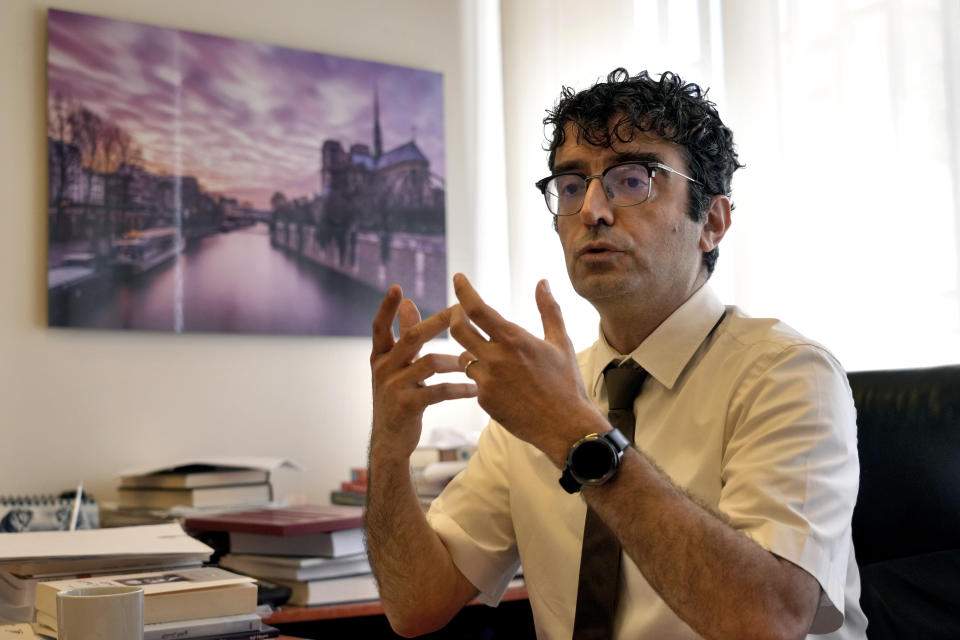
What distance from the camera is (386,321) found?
1.36 meters

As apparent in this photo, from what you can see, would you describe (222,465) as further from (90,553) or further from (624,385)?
(624,385)

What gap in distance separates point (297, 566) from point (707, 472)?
90 cm

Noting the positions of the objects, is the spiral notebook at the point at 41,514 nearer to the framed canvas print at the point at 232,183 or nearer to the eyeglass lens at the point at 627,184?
the framed canvas print at the point at 232,183

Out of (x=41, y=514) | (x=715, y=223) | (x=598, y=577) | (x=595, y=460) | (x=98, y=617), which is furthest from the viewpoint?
(x=41, y=514)

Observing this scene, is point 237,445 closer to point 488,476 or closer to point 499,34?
point 488,476

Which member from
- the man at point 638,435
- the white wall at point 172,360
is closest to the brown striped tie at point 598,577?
the man at point 638,435

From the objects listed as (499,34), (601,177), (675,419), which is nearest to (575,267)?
(601,177)

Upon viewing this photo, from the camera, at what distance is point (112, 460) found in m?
2.45

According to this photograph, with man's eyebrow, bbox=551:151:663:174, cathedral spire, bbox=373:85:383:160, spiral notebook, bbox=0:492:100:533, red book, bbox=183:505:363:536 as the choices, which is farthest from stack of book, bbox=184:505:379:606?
cathedral spire, bbox=373:85:383:160

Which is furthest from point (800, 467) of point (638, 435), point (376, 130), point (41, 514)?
point (376, 130)

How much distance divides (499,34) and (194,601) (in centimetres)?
228

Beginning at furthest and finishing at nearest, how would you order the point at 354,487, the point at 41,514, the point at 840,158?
the point at 354,487 < the point at 41,514 < the point at 840,158

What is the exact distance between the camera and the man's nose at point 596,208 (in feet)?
4.67

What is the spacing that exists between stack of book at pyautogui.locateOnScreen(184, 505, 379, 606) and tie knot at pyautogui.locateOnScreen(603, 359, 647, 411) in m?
0.67
